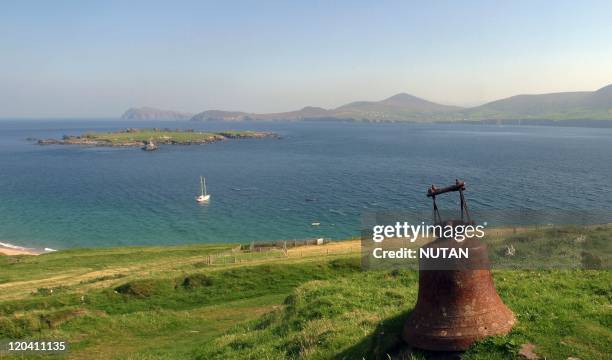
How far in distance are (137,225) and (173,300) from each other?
5408 cm

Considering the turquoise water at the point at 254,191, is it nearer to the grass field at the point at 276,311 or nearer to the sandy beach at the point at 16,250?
the sandy beach at the point at 16,250

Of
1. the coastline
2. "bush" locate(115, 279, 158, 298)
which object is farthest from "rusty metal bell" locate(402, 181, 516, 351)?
the coastline

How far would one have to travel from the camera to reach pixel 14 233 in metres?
80.1

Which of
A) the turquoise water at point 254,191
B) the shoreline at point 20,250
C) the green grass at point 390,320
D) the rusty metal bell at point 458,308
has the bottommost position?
the shoreline at point 20,250

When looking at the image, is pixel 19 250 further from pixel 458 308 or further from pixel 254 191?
pixel 458 308

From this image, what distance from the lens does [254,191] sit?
110 m

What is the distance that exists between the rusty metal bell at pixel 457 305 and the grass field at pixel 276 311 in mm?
374

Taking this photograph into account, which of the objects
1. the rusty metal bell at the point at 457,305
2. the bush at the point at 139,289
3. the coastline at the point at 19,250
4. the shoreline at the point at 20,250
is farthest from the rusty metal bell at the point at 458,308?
the coastline at the point at 19,250

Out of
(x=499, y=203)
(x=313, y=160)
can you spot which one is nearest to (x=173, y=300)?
(x=499, y=203)

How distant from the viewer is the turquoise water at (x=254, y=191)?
259 ft

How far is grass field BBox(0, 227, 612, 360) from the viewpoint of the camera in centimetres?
1274

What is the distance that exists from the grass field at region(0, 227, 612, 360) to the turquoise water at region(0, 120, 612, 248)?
1295 inches

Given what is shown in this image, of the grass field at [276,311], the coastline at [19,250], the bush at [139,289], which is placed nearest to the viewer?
the grass field at [276,311]

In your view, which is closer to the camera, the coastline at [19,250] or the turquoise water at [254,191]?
the coastline at [19,250]
